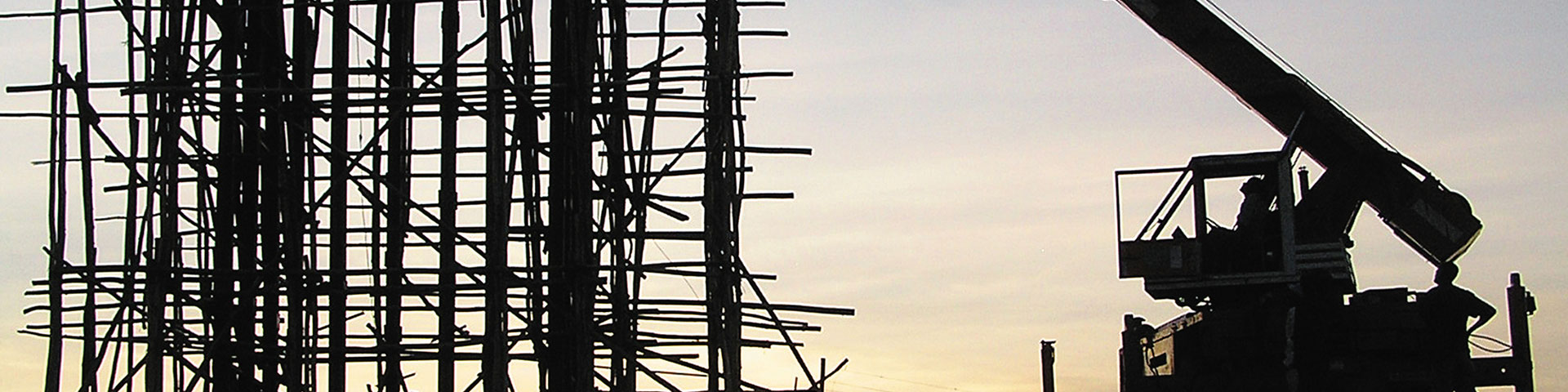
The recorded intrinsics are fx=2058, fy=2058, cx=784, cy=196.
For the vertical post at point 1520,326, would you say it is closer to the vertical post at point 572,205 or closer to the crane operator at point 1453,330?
the crane operator at point 1453,330

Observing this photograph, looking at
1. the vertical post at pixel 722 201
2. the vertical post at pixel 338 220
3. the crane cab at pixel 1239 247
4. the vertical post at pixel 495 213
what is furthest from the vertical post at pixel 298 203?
the crane cab at pixel 1239 247

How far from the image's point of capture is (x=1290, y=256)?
22.8m

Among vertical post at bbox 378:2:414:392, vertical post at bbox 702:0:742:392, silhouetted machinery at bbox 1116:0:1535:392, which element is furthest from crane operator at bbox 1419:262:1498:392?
vertical post at bbox 378:2:414:392

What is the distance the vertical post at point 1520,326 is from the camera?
72.3 ft

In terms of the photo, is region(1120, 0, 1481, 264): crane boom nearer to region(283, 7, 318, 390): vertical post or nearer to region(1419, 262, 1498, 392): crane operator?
region(1419, 262, 1498, 392): crane operator

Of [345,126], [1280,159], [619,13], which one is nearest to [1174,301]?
[1280,159]

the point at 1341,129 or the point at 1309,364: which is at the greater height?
the point at 1341,129

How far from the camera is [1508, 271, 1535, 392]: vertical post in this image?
22.0m

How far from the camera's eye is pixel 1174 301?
23891 millimetres

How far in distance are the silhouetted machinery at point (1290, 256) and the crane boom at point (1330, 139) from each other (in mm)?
14

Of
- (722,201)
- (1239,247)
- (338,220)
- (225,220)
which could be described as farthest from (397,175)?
(1239,247)

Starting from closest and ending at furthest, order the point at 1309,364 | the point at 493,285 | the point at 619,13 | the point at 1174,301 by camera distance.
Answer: the point at 493,285, the point at 619,13, the point at 1309,364, the point at 1174,301

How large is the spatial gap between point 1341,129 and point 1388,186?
832 mm

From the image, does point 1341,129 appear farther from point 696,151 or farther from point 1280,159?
point 696,151
